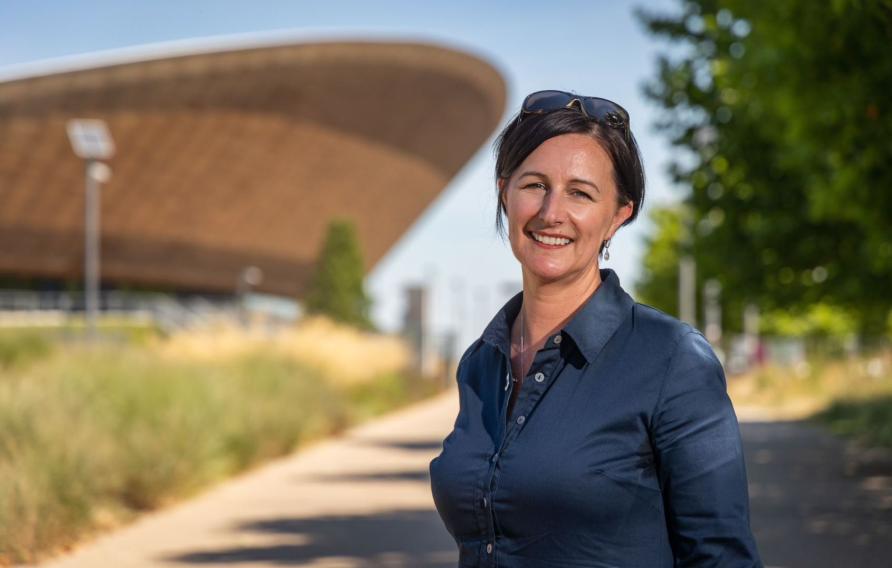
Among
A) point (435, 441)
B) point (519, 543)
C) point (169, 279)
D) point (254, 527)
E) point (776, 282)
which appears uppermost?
point (169, 279)

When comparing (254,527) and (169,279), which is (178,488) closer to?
(254,527)

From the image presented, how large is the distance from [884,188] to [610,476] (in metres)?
7.74

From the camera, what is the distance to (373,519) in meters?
10.2

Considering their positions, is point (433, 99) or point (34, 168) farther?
point (433, 99)

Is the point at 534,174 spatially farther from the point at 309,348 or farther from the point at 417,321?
the point at 417,321

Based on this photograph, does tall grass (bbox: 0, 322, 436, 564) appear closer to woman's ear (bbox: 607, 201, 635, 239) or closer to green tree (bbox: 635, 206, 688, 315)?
woman's ear (bbox: 607, 201, 635, 239)

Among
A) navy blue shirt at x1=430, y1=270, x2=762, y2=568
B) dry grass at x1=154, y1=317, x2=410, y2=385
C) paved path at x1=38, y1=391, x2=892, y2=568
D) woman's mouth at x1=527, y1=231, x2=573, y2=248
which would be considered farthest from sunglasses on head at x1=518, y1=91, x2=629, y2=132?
dry grass at x1=154, y1=317, x2=410, y2=385

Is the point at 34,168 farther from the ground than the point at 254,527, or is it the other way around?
the point at 34,168

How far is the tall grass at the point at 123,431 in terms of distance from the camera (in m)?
8.72

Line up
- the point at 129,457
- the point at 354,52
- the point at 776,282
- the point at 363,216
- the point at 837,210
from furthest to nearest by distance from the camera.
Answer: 1. the point at 363,216
2. the point at 354,52
3. the point at 776,282
4. the point at 129,457
5. the point at 837,210

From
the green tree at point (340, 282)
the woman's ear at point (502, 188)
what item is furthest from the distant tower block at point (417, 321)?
the woman's ear at point (502, 188)

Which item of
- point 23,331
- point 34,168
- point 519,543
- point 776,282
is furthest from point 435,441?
point 34,168

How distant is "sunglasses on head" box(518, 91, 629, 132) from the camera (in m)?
2.34

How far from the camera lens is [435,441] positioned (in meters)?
18.9
